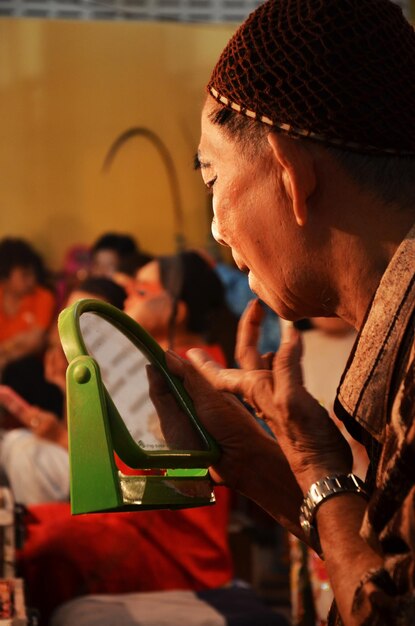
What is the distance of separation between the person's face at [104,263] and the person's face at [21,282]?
9.2 inches

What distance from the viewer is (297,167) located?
935 millimetres

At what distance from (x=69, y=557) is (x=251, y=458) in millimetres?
1948

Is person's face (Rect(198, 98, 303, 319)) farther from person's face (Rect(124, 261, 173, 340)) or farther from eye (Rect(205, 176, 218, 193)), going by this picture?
person's face (Rect(124, 261, 173, 340))

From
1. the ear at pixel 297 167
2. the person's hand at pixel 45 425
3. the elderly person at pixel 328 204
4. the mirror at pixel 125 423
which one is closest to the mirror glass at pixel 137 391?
the mirror at pixel 125 423

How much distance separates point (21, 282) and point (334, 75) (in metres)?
3.21

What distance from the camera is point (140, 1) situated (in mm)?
4133

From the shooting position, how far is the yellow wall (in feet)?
13.1

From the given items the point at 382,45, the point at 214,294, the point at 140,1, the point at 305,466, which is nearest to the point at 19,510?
the point at 214,294

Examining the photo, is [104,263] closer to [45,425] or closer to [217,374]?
[45,425]

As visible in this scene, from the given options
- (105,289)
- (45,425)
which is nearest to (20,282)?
(45,425)

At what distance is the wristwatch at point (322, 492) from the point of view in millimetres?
928

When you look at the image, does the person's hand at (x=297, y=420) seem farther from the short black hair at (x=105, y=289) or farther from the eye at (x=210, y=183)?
the short black hair at (x=105, y=289)

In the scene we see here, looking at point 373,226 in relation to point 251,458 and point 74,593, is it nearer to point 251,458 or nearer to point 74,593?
point 251,458

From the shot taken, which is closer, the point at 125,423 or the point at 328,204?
the point at 328,204
